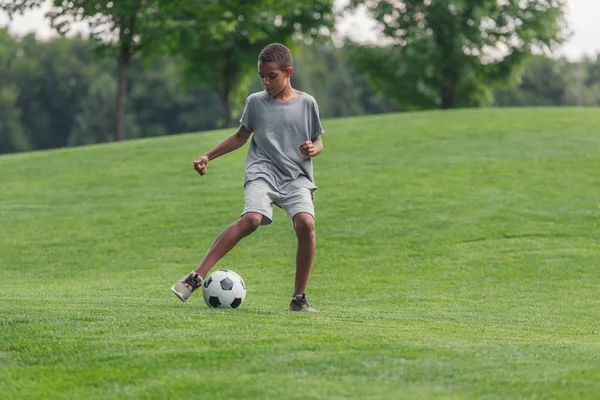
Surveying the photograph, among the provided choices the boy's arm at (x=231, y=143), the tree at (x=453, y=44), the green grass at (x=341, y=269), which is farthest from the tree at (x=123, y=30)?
the boy's arm at (x=231, y=143)

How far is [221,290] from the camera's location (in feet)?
28.9

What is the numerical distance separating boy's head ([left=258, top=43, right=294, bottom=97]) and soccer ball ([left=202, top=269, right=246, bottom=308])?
5.51 ft

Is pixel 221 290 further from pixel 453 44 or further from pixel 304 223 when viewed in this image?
pixel 453 44

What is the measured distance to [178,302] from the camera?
975 cm

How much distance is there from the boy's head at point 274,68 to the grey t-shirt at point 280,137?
0.53ft

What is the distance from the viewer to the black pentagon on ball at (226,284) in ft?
28.8

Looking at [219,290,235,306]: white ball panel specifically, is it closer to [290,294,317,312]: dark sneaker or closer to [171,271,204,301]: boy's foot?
[171,271,204,301]: boy's foot

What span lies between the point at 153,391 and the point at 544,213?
1352 centimetres

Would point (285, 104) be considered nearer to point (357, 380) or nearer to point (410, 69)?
point (357, 380)

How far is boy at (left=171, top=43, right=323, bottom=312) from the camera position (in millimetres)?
8453

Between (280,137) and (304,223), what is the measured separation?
31.7 inches

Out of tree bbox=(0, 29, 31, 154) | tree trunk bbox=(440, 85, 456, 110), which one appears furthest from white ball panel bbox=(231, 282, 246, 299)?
tree bbox=(0, 29, 31, 154)

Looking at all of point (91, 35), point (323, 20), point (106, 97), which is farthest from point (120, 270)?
point (106, 97)

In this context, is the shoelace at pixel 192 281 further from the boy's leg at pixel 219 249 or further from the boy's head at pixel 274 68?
the boy's head at pixel 274 68
